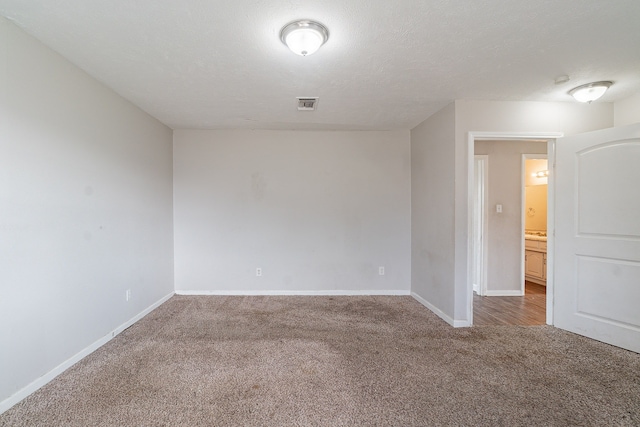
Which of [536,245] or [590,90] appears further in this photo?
[536,245]

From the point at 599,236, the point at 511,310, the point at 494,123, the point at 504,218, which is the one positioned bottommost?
the point at 511,310

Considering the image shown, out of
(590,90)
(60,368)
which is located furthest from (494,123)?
(60,368)

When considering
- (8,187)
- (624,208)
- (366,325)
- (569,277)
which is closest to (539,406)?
(366,325)

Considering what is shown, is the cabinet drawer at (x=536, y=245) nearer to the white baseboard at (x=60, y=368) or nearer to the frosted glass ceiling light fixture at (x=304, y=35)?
the frosted glass ceiling light fixture at (x=304, y=35)

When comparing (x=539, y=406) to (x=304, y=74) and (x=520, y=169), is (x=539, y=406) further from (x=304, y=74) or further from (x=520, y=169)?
(x=520, y=169)

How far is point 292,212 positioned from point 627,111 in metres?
3.92

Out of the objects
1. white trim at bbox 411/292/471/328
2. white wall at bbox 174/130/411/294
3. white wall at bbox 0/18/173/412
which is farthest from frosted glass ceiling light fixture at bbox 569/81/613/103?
white wall at bbox 0/18/173/412

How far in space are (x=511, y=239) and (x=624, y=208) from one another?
160 cm

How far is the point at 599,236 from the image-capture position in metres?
2.60

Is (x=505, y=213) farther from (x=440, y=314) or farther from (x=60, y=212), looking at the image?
(x=60, y=212)

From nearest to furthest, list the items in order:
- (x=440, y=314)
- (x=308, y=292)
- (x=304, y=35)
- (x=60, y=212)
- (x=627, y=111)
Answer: (x=304, y=35)
(x=60, y=212)
(x=627, y=111)
(x=440, y=314)
(x=308, y=292)

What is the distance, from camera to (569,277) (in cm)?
280

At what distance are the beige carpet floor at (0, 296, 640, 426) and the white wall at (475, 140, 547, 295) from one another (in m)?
1.34

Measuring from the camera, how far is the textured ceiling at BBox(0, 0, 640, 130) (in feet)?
5.22
